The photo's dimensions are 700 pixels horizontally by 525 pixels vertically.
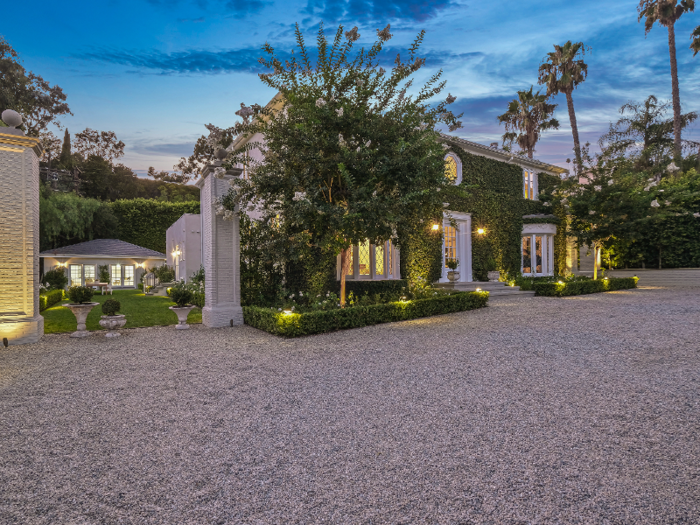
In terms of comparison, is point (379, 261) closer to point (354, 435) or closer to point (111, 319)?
point (111, 319)

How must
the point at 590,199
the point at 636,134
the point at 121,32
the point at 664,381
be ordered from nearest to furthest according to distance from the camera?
the point at 664,381 → the point at 121,32 → the point at 590,199 → the point at 636,134

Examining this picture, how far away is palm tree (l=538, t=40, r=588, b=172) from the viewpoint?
22.6m

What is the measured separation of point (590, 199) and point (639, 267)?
269 inches

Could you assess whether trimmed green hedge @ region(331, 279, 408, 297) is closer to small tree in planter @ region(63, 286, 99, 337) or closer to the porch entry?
the porch entry

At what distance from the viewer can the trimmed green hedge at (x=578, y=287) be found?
14102 mm

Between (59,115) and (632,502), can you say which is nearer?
(632,502)

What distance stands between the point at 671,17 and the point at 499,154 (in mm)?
15811

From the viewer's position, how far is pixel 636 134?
27.3 m

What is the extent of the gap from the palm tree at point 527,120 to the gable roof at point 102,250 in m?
24.7

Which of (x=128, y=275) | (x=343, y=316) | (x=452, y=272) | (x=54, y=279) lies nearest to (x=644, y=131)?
(x=452, y=272)

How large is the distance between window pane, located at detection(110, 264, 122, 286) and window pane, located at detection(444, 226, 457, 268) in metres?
17.6

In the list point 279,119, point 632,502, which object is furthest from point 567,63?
point 632,502

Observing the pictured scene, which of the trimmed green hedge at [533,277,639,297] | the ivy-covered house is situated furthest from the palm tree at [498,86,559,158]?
the trimmed green hedge at [533,277,639,297]

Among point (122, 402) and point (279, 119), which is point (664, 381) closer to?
point (122, 402)
